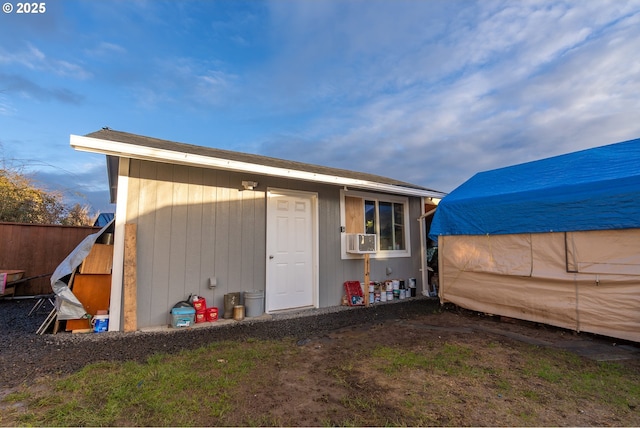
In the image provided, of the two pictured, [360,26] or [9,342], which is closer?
[9,342]

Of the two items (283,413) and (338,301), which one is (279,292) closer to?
(338,301)

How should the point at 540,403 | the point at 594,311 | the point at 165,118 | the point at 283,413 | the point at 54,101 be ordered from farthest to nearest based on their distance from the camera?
the point at 165,118, the point at 54,101, the point at 594,311, the point at 540,403, the point at 283,413

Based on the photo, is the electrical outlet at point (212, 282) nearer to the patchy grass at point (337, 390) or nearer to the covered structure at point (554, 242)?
the patchy grass at point (337, 390)

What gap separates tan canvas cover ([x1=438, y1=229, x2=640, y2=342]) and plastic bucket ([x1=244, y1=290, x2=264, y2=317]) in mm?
3674

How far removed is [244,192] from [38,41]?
501cm

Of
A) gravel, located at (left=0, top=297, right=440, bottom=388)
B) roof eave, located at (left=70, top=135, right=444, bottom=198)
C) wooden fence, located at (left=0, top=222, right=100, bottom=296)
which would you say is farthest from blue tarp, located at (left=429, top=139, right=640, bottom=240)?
wooden fence, located at (left=0, top=222, right=100, bottom=296)

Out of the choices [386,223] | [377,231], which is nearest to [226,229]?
[377,231]

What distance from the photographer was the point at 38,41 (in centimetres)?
531

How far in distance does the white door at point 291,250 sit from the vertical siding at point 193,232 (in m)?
0.18

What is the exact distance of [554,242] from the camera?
4156 millimetres

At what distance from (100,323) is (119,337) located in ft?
1.55

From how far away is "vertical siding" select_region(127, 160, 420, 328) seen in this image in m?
3.97

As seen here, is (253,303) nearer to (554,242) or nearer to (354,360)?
(354,360)

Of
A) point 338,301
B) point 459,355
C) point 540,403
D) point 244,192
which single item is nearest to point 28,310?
point 244,192
